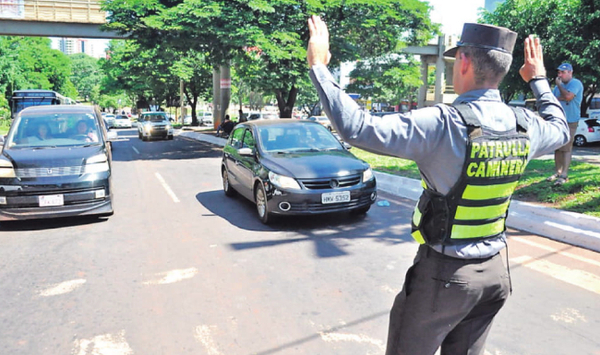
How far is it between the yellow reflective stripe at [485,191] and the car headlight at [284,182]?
4702 mm

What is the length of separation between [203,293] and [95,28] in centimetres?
3025

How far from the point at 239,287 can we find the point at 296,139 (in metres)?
3.87

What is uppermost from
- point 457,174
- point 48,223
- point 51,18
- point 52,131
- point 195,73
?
point 51,18

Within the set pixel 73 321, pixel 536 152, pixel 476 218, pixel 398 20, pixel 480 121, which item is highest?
pixel 398 20

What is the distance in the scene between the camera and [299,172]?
22.2ft

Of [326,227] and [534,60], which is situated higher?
[534,60]

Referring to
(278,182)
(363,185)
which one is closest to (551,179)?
(363,185)

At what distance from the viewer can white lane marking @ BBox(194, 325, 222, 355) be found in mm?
3432

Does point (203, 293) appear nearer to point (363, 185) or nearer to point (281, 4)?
point (363, 185)

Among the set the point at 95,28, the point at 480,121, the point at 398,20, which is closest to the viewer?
the point at 480,121

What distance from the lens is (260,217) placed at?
23.9ft

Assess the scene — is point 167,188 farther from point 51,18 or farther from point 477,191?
point 51,18

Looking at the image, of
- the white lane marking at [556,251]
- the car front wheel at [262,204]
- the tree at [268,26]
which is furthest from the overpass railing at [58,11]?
the white lane marking at [556,251]

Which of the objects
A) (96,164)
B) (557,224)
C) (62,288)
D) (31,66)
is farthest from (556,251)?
(31,66)
